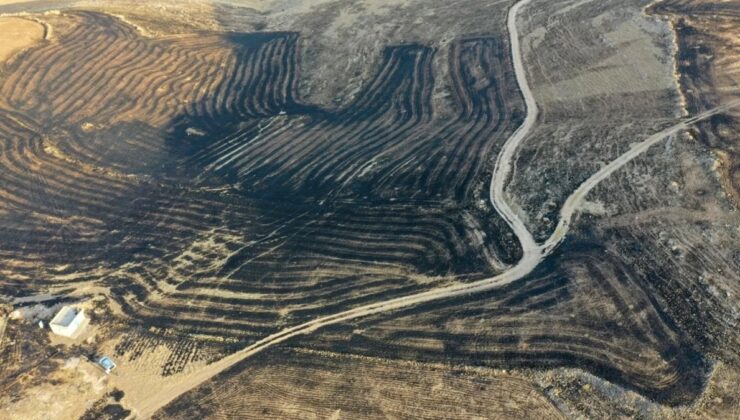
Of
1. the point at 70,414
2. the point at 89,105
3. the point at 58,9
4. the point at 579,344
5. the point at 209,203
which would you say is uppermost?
the point at 58,9

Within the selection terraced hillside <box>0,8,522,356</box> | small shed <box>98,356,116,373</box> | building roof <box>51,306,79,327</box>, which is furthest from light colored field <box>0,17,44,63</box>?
small shed <box>98,356,116,373</box>

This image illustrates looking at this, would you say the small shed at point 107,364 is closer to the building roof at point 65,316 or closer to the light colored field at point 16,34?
the building roof at point 65,316

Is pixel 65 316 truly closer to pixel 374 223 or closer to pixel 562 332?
pixel 374 223

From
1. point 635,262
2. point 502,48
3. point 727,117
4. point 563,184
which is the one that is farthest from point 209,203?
point 727,117

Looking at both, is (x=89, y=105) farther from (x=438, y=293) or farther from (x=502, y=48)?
(x=502, y=48)

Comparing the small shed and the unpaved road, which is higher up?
the small shed

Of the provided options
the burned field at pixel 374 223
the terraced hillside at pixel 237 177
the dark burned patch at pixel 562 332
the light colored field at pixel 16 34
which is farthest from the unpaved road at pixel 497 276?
the light colored field at pixel 16 34

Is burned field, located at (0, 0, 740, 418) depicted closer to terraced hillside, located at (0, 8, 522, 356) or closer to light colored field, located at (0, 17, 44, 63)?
terraced hillside, located at (0, 8, 522, 356)
